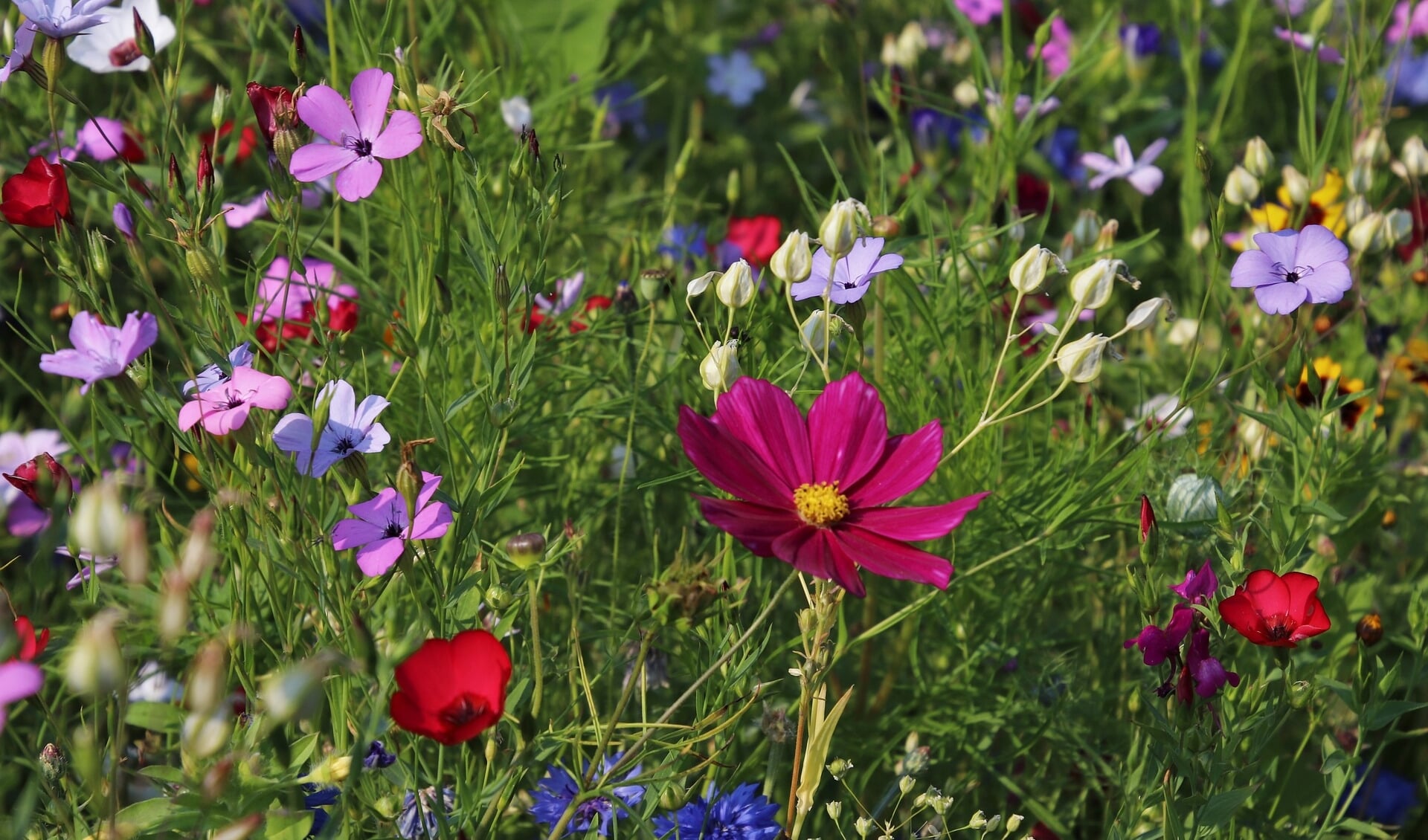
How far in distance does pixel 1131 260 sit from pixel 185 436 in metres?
1.17

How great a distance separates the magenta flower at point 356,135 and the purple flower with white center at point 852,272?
26 centimetres

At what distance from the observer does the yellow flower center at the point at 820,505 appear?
76cm

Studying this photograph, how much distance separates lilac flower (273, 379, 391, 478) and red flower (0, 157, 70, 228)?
7.5 inches

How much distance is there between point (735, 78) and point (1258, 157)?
3.57 ft

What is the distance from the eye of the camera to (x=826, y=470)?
801 mm

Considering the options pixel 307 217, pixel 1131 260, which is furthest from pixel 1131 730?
pixel 307 217

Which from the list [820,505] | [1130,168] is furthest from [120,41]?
[1130,168]

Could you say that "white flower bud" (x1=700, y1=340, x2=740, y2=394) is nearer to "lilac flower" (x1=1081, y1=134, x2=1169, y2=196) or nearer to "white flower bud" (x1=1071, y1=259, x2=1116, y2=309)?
"white flower bud" (x1=1071, y1=259, x2=1116, y2=309)

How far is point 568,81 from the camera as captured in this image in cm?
158

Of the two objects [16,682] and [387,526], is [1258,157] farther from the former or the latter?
[16,682]

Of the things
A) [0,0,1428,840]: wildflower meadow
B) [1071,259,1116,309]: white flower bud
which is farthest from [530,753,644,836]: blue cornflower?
[1071,259,1116,309]: white flower bud

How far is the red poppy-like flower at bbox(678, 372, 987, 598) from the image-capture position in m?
0.71

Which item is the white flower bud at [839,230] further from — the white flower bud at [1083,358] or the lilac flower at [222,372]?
the lilac flower at [222,372]

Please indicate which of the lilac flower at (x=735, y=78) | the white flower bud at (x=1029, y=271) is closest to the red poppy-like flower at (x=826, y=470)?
the white flower bud at (x=1029, y=271)
